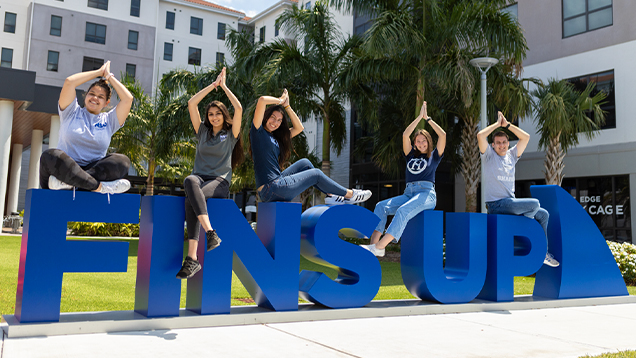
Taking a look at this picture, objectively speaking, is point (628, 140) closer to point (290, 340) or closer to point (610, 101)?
point (610, 101)

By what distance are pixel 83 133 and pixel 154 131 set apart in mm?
18271

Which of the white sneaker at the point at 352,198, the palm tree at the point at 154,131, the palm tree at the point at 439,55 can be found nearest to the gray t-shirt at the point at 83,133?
the white sneaker at the point at 352,198

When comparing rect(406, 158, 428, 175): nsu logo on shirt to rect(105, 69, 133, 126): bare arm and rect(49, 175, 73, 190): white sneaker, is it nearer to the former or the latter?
rect(105, 69, 133, 126): bare arm

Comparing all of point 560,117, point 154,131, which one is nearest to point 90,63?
point 154,131

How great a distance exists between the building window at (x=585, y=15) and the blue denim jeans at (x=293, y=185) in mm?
17576

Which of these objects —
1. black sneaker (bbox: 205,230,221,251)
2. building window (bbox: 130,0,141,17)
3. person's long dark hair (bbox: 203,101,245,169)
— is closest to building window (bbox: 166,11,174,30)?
building window (bbox: 130,0,141,17)

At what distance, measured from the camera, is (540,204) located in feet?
25.5

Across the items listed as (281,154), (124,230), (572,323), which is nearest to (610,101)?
(572,323)

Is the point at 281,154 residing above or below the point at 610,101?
below

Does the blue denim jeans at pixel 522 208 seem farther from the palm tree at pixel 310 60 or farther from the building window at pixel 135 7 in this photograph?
the building window at pixel 135 7

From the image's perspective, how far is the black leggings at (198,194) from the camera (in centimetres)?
498

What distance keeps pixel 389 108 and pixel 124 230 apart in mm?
12777

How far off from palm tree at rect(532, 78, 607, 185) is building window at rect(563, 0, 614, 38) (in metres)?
2.65

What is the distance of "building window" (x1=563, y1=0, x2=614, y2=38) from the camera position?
18844 millimetres
